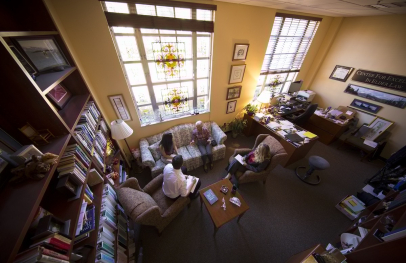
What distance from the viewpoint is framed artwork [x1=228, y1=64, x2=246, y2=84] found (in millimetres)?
3239

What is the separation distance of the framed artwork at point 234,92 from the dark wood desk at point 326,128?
2.56 m

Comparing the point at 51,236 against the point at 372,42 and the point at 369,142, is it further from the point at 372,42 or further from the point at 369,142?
the point at 372,42

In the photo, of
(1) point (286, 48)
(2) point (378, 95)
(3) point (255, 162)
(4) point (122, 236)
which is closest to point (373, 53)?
(2) point (378, 95)

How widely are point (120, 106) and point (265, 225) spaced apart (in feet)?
11.4

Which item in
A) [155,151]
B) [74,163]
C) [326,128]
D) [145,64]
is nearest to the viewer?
[74,163]

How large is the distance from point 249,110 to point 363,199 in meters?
2.84

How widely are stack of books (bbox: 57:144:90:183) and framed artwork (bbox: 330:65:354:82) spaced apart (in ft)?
20.7

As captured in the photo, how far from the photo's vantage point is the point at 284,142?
316cm

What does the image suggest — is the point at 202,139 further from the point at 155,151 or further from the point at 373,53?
the point at 373,53

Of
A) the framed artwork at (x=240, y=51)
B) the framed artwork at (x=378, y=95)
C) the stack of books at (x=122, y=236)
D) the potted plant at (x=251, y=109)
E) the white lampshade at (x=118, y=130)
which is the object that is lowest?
the stack of books at (x=122, y=236)

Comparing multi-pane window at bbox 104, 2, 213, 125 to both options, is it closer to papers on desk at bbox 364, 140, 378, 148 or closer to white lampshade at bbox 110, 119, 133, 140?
white lampshade at bbox 110, 119, 133, 140

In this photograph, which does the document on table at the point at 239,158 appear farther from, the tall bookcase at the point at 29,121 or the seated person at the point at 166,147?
the tall bookcase at the point at 29,121

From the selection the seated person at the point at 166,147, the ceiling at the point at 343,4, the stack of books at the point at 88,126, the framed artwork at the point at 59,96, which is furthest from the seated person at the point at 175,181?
the ceiling at the point at 343,4

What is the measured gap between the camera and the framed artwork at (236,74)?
3239 mm
